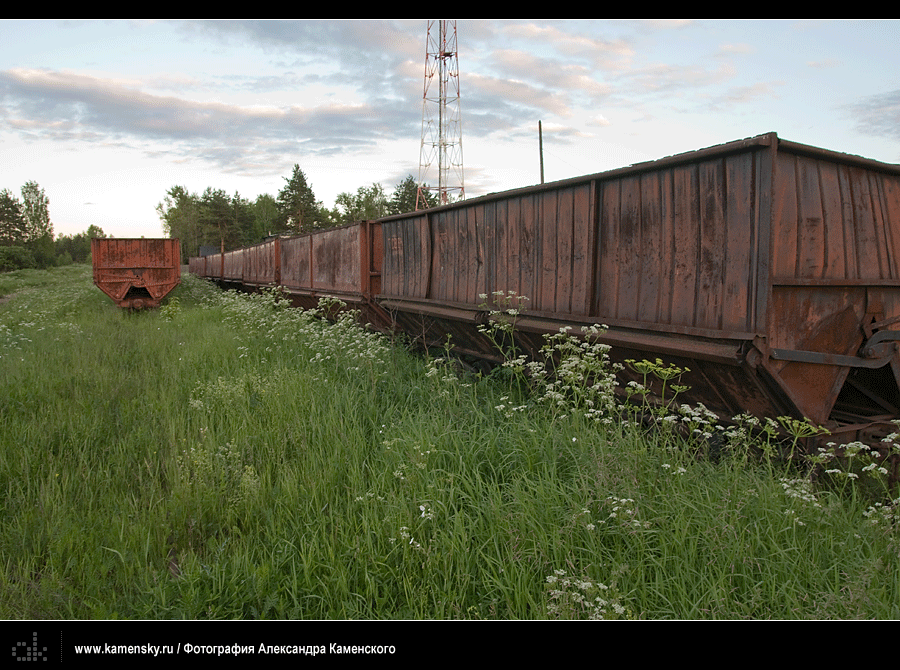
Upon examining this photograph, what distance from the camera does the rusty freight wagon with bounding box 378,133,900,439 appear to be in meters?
3.77

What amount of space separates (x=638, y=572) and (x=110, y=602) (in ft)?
8.77

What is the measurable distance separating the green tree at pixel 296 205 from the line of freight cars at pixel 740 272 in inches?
2658

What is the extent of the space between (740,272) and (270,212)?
312 ft

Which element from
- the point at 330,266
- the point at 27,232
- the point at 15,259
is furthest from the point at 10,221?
the point at 330,266

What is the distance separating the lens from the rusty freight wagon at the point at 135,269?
14617 millimetres

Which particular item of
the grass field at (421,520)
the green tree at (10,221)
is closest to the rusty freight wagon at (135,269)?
the grass field at (421,520)

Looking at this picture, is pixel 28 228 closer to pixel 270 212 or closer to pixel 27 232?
pixel 27 232

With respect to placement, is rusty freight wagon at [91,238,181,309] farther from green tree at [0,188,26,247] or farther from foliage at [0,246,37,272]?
green tree at [0,188,26,247]

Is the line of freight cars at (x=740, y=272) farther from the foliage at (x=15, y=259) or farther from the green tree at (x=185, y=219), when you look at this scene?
the green tree at (x=185, y=219)

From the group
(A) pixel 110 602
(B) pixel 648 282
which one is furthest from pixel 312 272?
(A) pixel 110 602

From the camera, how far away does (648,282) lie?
451 centimetres

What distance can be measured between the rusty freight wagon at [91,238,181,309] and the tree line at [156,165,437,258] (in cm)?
3828

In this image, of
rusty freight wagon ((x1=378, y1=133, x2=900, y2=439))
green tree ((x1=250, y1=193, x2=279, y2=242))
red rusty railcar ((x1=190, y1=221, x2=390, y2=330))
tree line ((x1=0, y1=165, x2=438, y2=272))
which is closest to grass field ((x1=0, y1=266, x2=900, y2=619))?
rusty freight wagon ((x1=378, y1=133, x2=900, y2=439))
